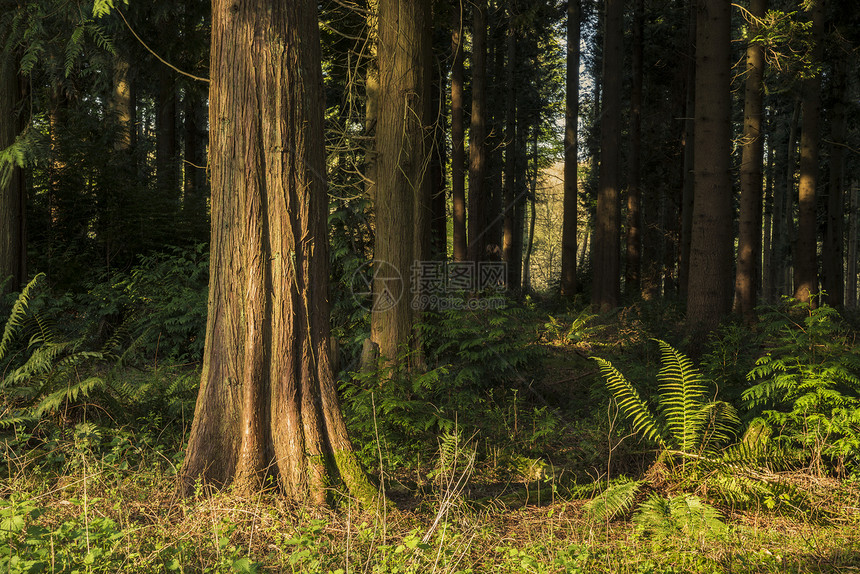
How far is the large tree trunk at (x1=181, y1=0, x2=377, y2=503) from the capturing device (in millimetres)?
4133

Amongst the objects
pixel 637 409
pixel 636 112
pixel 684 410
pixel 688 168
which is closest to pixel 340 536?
pixel 637 409

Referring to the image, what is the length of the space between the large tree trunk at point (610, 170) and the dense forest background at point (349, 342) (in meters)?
0.11

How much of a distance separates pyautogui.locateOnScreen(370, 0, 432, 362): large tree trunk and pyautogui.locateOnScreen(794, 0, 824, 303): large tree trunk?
9899 mm

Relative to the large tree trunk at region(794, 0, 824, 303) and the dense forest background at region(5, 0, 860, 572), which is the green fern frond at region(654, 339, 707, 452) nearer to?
the dense forest background at region(5, 0, 860, 572)

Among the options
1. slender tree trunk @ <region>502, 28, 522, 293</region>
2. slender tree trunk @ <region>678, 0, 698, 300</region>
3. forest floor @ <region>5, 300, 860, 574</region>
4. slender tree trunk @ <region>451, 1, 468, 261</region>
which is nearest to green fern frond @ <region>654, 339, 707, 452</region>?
forest floor @ <region>5, 300, 860, 574</region>

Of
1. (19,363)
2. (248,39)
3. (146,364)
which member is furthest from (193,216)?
(248,39)

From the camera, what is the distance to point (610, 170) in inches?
602

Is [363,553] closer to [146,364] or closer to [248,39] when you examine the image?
[248,39]

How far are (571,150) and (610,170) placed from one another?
3.10 metres

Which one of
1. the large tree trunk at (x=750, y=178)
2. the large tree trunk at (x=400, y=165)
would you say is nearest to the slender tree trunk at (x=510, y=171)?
the large tree trunk at (x=750, y=178)

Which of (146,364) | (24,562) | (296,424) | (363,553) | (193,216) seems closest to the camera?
(24,562)

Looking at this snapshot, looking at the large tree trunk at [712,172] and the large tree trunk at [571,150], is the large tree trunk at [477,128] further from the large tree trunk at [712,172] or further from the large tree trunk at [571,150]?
the large tree trunk at [712,172]

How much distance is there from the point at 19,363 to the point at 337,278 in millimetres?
4121

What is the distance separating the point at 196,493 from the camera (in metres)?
3.88
